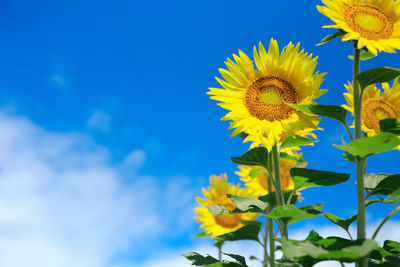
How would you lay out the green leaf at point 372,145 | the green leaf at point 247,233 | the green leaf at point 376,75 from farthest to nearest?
the green leaf at point 247,233 → the green leaf at point 376,75 → the green leaf at point 372,145

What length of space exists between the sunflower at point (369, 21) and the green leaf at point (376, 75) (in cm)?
11

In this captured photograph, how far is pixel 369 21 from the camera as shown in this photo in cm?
251

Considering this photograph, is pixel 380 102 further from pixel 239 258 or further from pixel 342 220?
pixel 239 258

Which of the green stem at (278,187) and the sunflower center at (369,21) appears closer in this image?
the sunflower center at (369,21)

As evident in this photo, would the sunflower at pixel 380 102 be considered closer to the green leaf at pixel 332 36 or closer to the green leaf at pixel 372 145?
the green leaf at pixel 332 36

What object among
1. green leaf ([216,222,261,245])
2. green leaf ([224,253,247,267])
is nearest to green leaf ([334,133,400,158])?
green leaf ([224,253,247,267])

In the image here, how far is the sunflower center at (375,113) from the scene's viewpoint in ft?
9.86

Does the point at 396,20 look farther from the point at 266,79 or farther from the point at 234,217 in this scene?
the point at 234,217

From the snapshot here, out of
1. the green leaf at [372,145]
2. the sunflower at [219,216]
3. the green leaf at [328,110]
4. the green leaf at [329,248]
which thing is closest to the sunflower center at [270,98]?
the green leaf at [328,110]

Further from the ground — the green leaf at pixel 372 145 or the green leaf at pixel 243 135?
the green leaf at pixel 243 135

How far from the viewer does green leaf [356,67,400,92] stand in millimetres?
2311

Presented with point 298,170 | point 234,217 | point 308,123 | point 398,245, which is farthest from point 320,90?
point 234,217

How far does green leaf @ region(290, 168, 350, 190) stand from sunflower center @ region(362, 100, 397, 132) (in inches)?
29.4

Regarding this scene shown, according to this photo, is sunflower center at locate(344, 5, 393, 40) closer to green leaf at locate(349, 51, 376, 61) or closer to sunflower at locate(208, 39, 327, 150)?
green leaf at locate(349, 51, 376, 61)
